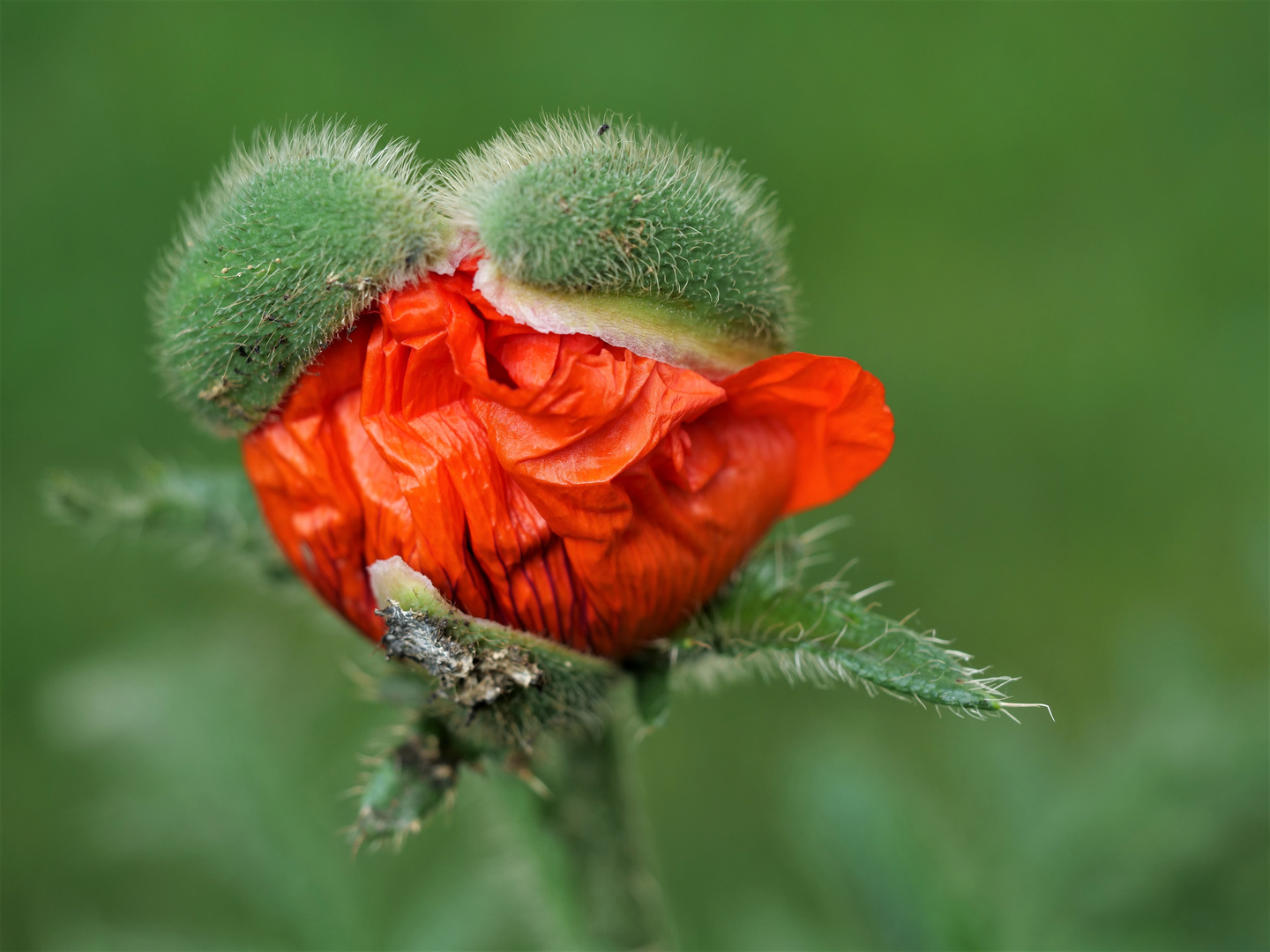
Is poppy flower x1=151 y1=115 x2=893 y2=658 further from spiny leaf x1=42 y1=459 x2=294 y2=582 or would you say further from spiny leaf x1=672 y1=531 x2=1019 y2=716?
spiny leaf x1=42 y1=459 x2=294 y2=582

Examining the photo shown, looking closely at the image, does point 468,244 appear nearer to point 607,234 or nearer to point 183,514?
point 607,234

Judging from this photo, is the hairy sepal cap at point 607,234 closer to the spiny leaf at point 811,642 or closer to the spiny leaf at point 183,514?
the spiny leaf at point 811,642

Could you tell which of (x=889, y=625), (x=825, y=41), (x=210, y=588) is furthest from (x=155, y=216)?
(x=889, y=625)

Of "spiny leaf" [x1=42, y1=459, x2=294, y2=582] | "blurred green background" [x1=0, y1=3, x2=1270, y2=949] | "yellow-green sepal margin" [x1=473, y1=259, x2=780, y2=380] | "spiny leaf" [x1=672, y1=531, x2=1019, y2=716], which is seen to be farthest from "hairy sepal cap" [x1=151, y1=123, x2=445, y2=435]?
"blurred green background" [x1=0, y1=3, x2=1270, y2=949]

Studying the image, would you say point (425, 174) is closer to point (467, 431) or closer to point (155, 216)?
point (467, 431)

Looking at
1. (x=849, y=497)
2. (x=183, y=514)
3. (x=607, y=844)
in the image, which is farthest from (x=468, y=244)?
(x=849, y=497)

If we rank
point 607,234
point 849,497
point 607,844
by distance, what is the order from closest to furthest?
1. point 607,234
2. point 607,844
3. point 849,497
